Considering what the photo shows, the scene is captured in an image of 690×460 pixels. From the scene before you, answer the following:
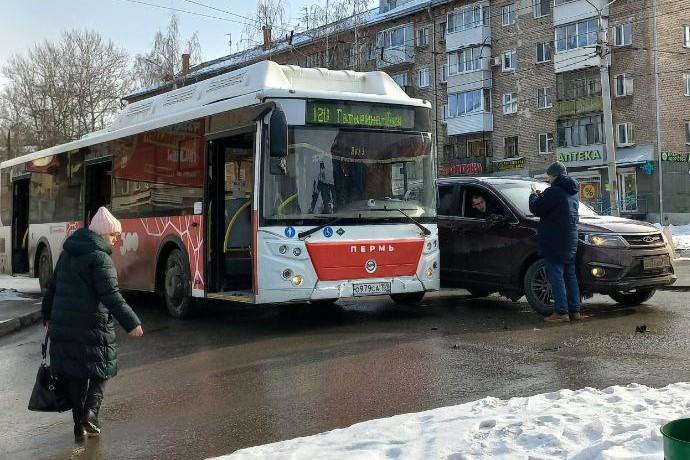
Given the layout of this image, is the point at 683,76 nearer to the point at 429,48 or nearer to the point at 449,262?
the point at 429,48

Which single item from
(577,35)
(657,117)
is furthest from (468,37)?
(657,117)

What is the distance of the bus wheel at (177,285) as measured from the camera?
34.8ft

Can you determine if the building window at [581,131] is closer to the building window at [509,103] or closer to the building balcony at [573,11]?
the building window at [509,103]

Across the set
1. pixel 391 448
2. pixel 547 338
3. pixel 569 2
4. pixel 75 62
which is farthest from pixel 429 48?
pixel 391 448

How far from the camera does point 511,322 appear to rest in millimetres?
9586

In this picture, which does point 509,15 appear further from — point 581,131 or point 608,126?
point 608,126

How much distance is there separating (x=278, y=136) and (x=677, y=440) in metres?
6.69

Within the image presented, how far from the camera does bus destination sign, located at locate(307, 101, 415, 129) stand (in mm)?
9305

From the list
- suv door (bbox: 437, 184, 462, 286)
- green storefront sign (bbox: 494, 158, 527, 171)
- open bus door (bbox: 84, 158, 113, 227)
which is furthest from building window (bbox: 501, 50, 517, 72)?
open bus door (bbox: 84, 158, 113, 227)

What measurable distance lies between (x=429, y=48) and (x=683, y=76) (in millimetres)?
18351

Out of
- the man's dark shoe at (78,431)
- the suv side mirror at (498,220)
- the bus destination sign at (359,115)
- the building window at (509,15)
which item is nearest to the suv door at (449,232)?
the suv side mirror at (498,220)

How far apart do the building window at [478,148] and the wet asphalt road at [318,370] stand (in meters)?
40.3

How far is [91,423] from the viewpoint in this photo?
17.6 feet

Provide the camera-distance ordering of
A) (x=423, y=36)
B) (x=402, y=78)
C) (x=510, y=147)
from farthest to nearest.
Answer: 1. (x=402, y=78)
2. (x=423, y=36)
3. (x=510, y=147)
